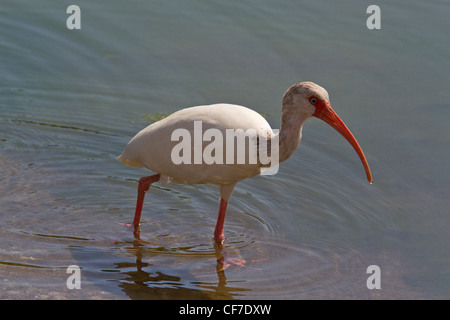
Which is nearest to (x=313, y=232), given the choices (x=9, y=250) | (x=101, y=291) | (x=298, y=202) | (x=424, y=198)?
(x=298, y=202)

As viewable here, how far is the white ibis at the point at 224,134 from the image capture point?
17.2ft

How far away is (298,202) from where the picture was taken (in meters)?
6.70

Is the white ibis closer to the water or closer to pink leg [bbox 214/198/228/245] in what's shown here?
pink leg [bbox 214/198/228/245]

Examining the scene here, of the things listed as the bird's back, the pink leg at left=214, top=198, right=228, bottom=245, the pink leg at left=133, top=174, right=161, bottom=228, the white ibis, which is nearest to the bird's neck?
the white ibis

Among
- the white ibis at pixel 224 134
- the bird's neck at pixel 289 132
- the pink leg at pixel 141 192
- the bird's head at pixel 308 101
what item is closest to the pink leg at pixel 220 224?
the white ibis at pixel 224 134

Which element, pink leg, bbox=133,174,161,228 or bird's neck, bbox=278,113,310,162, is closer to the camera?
bird's neck, bbox=278,113,310,162

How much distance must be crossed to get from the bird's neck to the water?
1.01 m

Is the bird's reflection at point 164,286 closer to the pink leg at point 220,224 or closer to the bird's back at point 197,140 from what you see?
the pink leg at point 220,224

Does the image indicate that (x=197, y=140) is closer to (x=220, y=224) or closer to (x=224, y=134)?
(x=224, y=134)

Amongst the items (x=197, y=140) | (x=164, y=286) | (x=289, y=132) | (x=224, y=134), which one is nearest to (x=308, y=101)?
(x=289, y=132)

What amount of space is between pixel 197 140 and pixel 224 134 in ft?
0.79

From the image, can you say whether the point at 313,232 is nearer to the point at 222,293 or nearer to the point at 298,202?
the point at 298,202

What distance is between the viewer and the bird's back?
5.43 m

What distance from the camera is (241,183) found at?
6.98 metres
